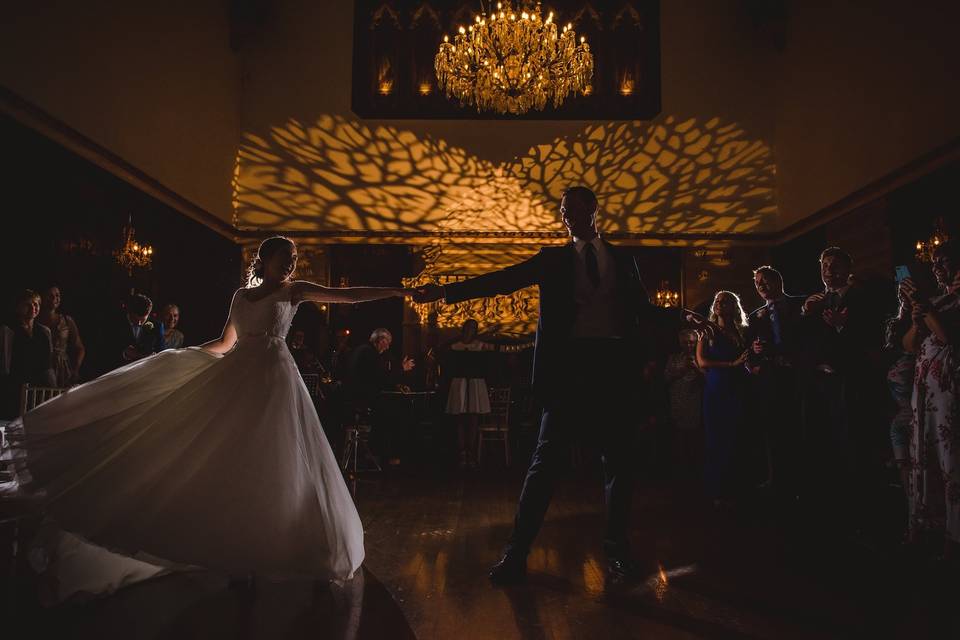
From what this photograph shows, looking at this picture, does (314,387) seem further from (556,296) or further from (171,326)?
(556,296)

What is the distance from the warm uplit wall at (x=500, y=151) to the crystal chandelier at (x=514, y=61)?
2.45 metres

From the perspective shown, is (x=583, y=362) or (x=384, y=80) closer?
(x=583, y=362)

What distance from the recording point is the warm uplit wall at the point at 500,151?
8.32m

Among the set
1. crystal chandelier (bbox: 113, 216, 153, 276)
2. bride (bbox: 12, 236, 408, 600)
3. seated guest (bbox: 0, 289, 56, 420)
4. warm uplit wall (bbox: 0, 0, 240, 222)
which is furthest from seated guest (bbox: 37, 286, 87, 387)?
bride (bbox: 12, 236, 408, 600)

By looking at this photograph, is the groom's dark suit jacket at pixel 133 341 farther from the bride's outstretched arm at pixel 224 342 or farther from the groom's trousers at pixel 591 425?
the groom's trousers at pixel 591 425

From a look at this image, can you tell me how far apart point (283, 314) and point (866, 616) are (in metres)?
2.24

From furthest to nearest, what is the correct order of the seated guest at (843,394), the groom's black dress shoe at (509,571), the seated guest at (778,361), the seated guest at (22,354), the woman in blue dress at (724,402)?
the seated guest at (22,354) < the woman in blue dress at (724,402) < the seated guest at (778,361) < the seated guest at (843,394) < the groom's black dress shoe at (509,571)

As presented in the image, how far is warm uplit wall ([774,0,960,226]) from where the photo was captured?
5.43 meters

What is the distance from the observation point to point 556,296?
7.56 feet

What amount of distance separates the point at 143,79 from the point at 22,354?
3.34 metres

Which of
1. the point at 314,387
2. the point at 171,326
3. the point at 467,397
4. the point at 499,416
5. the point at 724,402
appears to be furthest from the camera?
the point at 499,416

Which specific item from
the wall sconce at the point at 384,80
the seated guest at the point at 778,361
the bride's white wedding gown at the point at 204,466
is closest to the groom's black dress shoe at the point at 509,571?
the bride's white wedding gown at the point at 204,466

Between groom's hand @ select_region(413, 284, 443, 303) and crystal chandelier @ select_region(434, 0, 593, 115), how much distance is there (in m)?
3.84

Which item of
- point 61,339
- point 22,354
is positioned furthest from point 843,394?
point 61,339
